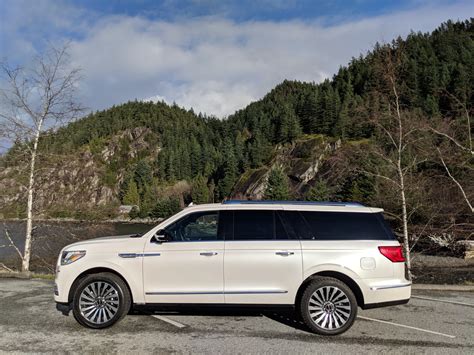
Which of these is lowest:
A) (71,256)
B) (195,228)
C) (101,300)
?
(101,300)

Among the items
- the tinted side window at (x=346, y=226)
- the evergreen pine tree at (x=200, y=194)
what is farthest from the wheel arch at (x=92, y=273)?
the evergreen pine tree at (x=200, y=194)

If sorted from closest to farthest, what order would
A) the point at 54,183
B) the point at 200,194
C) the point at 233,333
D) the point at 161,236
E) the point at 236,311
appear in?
1. the point at 233,333
2. the point at 161,236
3. the point at 236,311
4. the point at 54,183
5. the point at 200,194

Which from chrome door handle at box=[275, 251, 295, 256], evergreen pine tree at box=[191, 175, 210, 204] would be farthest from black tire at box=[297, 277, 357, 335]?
evergreen pine tree at box=[191, 175, 210, 204]

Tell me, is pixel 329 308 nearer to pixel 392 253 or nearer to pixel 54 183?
pixel 392 253

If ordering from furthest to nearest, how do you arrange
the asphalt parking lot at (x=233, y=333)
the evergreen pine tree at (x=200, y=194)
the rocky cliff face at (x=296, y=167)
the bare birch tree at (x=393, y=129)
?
the evergreen pine tree at (x=200, y=194), the rocky cliff face at (x=296, y=167), the bare birch tree at (x=393, y=129), the asphalt parking lot at (x=233, y=333)

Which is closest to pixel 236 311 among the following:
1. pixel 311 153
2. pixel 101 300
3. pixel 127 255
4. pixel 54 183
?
pixel 127 255

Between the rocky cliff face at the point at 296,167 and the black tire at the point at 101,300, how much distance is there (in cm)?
8220

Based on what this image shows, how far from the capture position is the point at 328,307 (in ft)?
18.2

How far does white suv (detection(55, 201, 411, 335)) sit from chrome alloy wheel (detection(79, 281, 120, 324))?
1 cm

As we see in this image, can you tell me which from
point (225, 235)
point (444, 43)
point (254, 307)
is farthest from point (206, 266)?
point (444, 43)

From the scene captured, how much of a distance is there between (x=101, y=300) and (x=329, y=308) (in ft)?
11.0

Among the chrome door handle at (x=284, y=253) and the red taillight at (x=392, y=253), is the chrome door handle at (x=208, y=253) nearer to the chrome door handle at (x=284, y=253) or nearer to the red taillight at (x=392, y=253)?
the chrome door handle at (x=284, y=253)

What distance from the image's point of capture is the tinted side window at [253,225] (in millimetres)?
5785

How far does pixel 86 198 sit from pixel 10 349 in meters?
10.0
